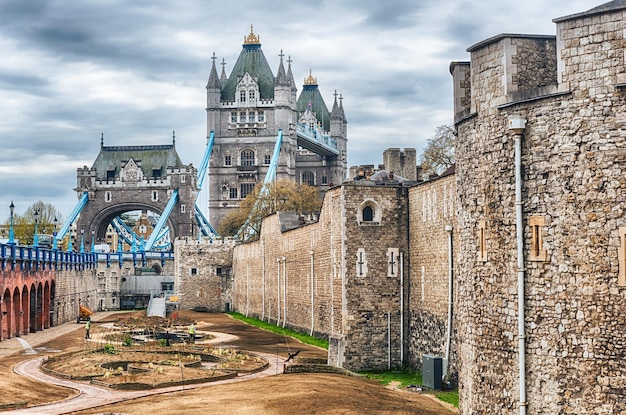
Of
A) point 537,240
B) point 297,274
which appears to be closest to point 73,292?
point 297,274

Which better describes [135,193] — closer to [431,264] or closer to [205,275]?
[205,275]

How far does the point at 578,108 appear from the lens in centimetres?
1089

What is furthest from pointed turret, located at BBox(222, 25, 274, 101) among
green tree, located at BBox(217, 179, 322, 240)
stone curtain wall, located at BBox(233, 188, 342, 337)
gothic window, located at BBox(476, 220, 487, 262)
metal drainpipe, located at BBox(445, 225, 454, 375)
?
gothic window, located at BBox(476, 220, 487, 262)

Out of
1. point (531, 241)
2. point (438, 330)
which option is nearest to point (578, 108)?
point (531, 241)

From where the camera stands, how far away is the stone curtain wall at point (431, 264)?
82.3ft

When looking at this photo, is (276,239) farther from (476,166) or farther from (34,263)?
(476,166)

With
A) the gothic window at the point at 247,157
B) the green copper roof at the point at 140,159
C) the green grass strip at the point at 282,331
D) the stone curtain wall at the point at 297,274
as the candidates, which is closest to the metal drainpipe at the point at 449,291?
the stone curtain wall at the point at 297,274

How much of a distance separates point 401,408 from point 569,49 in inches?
449

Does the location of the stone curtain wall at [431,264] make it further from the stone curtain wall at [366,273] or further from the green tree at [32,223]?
the green tree at [32,223]

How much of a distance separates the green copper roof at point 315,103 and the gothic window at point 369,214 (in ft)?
395

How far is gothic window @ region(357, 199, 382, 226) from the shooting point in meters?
28.8

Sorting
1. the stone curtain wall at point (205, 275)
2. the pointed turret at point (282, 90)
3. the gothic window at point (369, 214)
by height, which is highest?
the pointed turret at point (282, 90)

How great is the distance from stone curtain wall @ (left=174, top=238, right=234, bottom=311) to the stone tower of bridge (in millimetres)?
33510

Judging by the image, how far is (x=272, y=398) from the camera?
22047mm
